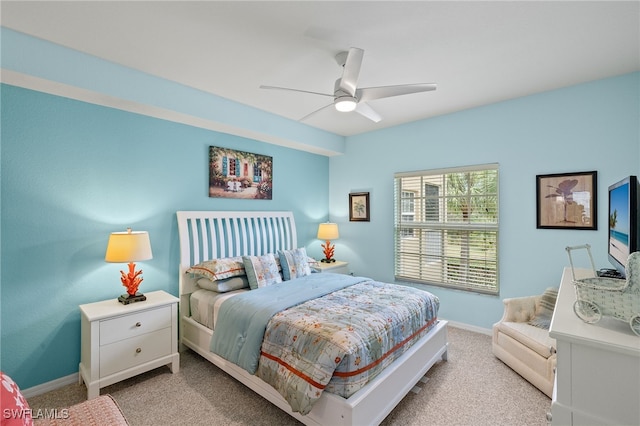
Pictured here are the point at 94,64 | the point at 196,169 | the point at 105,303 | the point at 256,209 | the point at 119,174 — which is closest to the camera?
the point at 94,64

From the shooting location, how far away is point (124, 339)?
246 centimetres

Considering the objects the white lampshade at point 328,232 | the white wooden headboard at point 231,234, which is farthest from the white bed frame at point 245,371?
the white lampshade at point 328,232

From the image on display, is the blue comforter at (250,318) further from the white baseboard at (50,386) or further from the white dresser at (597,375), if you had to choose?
the white dresser at (597,375)

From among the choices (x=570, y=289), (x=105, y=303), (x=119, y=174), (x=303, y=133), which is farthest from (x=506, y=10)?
(x=105, y=303)

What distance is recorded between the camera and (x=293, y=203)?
4.63m

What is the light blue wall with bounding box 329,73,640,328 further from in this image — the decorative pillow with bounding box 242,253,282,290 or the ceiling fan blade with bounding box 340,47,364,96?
the ceiling fan blade with bounding box 340,47,364,96

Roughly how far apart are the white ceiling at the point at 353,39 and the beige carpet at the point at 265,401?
2.78 meters

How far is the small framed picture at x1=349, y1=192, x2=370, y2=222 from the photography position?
15.6 ft

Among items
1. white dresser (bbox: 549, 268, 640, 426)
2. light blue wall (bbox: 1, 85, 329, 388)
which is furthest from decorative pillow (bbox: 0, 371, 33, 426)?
white dresser (bbox: 549, 268, 640, 426)

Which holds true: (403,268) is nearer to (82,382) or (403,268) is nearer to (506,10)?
(506,10)

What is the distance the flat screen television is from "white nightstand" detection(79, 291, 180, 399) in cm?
317

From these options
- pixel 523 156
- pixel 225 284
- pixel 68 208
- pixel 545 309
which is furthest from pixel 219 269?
pixel 523 156

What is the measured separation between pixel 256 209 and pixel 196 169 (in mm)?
971

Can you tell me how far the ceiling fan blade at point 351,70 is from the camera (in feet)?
6.64
